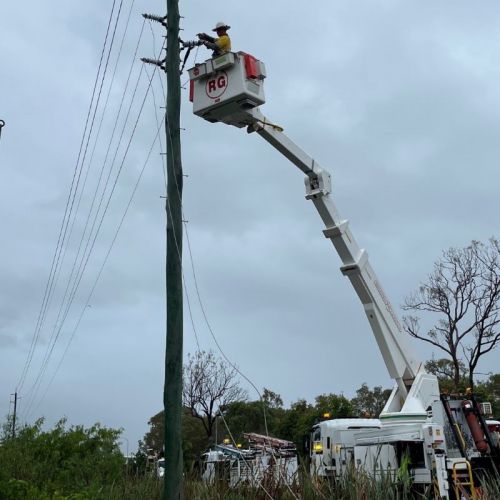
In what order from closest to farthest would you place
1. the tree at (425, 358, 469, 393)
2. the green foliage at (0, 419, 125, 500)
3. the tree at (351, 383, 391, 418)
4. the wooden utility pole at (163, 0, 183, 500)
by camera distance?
the wooden utility pole at (163, 0, 183, 500) → the green foliage at (0, 419, 125, 500) → the tree at (425, 358, 469, 393) → the tree at (351, 383, 391, 418)

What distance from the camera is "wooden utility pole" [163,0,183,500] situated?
29.5ft

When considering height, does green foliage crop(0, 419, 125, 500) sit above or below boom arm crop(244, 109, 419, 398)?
below

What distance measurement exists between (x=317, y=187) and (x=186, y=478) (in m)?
7.06

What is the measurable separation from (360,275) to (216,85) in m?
5.28

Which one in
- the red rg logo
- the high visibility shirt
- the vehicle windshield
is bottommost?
the vehicle windshield

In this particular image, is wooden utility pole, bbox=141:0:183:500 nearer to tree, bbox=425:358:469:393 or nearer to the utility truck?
the utility truck

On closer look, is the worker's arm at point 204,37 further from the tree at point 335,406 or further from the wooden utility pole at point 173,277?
the tree at point 335,406

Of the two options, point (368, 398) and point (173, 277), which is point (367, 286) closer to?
point (173, 277)

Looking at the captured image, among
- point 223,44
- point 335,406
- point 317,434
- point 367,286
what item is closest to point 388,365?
point 367,286

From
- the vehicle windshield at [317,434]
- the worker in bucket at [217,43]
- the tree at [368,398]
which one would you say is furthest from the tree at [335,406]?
the worker in bucket at [217,43]

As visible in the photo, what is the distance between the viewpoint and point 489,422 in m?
15.6

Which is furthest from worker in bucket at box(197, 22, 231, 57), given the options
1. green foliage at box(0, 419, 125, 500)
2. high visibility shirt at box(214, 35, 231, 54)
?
green foliage at box(0, 419, 125, 500)

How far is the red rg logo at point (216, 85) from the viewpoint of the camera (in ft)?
37.6

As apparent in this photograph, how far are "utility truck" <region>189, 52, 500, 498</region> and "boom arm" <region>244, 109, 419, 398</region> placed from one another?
0.02 metres
